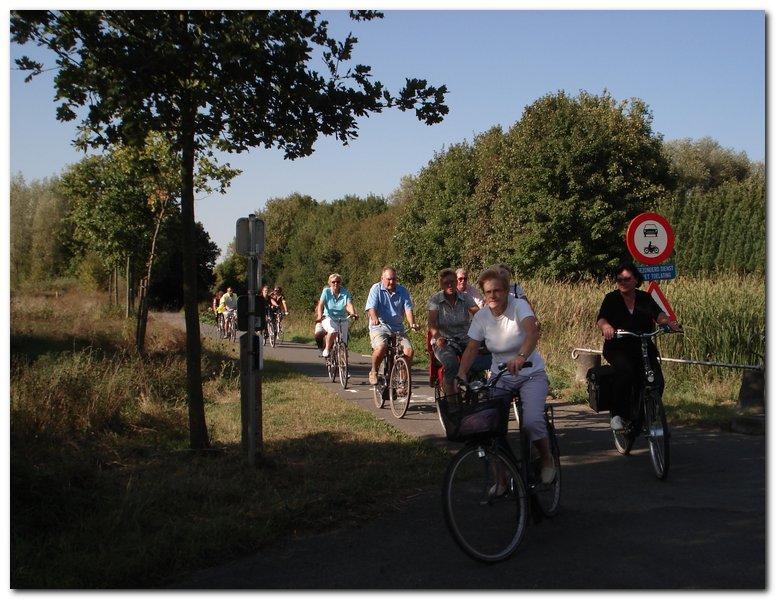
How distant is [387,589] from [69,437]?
469 centimetres

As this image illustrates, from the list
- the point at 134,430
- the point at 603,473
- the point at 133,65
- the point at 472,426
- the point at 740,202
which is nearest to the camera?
the point at 472,426

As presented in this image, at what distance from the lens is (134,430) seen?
28.6ft

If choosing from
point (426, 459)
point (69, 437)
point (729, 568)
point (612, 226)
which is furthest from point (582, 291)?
point (612, 226)

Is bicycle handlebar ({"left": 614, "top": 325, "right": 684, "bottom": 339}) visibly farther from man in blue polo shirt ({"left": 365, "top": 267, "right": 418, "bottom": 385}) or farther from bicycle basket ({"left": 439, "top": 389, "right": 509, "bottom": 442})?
man in blue polo shirt ({"left": 365, "top": 267, "right": 418, "bottom": 385})

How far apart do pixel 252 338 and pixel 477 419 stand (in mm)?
2841

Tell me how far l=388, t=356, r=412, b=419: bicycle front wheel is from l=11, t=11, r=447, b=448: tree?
340 cm

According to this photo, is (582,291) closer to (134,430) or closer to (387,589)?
(134,430)

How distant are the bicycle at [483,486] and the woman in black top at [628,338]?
2636mm

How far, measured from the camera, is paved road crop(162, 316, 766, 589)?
4.45 metres

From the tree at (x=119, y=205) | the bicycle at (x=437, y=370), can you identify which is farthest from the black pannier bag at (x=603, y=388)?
the tree at (x=119, y=205)

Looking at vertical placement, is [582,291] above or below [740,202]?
below

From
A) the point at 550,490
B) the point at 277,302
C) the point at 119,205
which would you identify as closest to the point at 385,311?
the point at 550,490

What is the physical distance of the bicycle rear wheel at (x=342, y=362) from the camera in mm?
13945

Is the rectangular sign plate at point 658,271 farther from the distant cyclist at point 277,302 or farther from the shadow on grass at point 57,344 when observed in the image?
the distant cyclist at point 277,302
